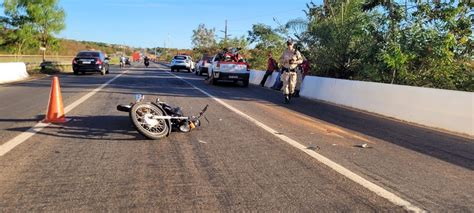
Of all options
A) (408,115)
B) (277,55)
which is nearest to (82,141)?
(408,115)

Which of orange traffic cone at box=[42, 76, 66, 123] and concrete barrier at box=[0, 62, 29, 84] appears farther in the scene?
concrete barrier at box=[0, 62, 29, 84]

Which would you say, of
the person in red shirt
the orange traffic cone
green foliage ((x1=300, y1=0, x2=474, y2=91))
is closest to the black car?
the person in red shirt

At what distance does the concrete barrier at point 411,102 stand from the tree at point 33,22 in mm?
39674

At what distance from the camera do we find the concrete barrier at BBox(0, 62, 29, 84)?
960 inches

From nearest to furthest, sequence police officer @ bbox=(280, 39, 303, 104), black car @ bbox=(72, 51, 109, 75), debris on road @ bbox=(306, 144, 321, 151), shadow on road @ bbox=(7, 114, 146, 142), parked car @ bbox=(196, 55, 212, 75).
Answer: debris on road @ bbox=(306, 144, 321, 151)
shadow on road @ bbox=(7, 114, 146, 142)
police officer @ bbox=(280, 39, 303, 104)
black car @ bbox=(72, 51, 109, 75)
parked car @ bbox=(196, 55, 212, 75)

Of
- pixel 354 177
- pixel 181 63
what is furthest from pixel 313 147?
pixel 181 63

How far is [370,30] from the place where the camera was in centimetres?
1967

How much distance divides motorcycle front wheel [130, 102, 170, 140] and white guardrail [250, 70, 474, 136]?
6.50 m

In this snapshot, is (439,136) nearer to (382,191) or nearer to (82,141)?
(382,191)

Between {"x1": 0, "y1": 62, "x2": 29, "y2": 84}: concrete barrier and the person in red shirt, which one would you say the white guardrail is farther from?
{"x1": 0, "y1": 62, "x2": 29, "y2": 84}: concrete barrier

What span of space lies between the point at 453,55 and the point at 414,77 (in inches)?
60.4

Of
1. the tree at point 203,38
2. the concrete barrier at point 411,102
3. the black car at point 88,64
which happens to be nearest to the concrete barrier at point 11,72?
the black car at point 88,64

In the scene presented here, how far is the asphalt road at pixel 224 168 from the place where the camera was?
16.1 ft

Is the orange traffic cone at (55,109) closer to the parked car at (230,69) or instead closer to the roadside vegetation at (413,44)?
the roadside vegetation at (413,44)
